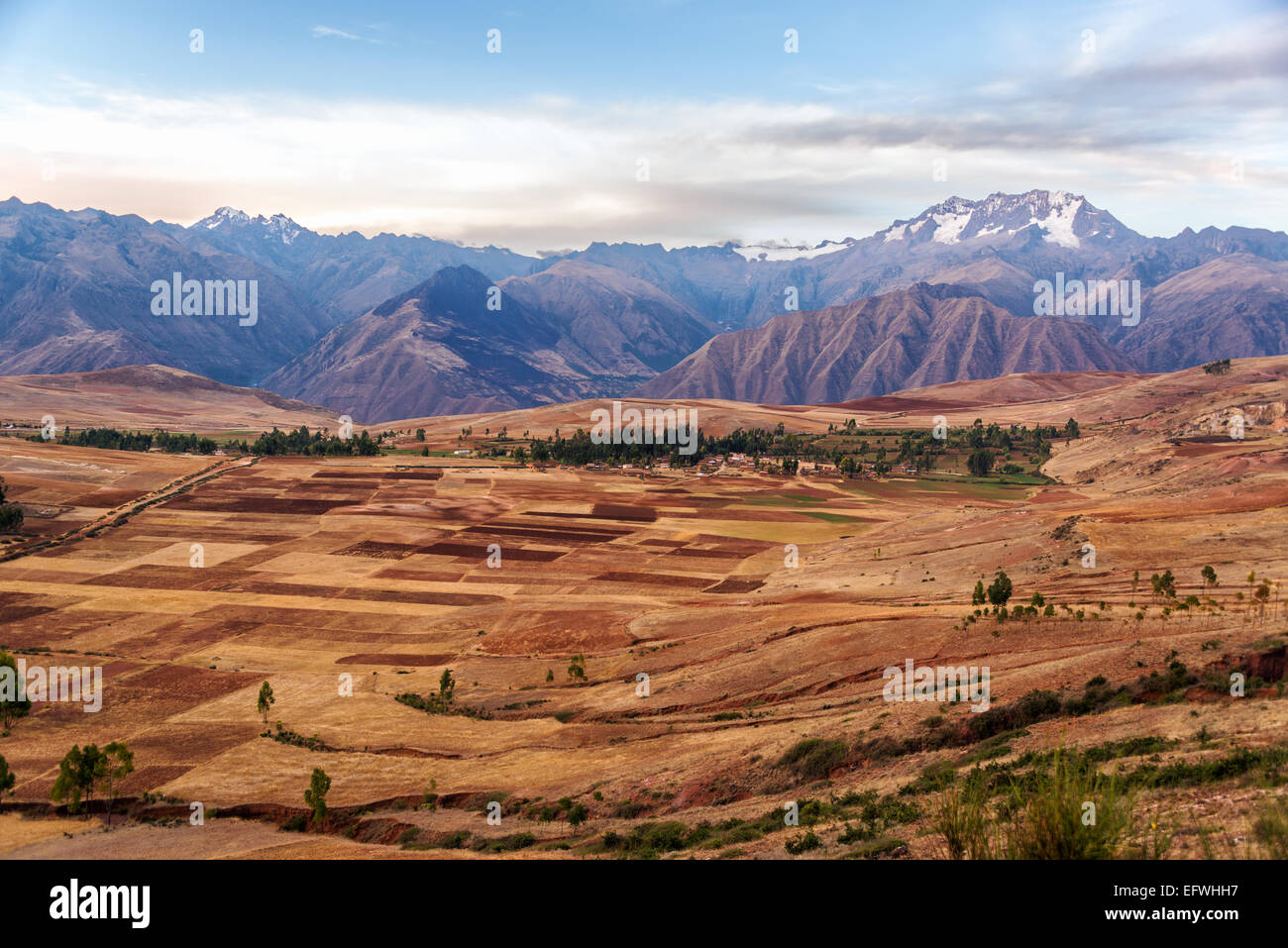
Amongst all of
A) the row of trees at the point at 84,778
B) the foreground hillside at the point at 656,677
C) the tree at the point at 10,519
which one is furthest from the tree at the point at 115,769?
the tree at the point at 10,519

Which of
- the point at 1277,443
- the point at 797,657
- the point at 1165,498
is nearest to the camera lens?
the point at 797,657

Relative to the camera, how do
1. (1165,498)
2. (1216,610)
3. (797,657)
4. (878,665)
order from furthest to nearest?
(1165,498) < (797,657) < (878,665) < (1216,610)

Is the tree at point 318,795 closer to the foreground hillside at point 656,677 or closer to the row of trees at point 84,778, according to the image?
the foreground hillside at point 656,677

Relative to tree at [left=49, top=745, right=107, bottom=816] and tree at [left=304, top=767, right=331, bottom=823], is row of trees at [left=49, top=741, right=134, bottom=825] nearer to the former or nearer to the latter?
tree at [left=49, top=745, right=107, bottom=816]

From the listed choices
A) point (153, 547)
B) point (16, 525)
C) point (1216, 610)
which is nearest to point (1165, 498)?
point (1216, 610)
